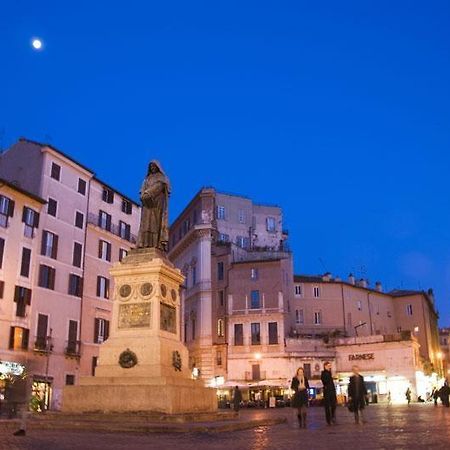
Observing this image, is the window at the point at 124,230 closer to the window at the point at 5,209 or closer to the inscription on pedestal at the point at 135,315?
the window at the point at 5,209

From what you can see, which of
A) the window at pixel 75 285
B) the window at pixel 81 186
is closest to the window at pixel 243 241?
the window at pixel 81 186

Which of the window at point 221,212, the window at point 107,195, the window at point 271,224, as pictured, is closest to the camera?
the window at point 107,195

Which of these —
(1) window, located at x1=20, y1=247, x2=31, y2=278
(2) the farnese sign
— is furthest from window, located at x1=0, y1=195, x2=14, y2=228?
(2) the farnese sign

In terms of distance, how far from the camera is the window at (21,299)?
125 ft

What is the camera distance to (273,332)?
56.8 metres

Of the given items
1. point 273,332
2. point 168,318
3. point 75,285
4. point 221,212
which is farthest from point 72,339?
point 168,318

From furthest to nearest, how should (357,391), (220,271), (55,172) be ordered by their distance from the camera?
(220,271), (55,172), (357,391)

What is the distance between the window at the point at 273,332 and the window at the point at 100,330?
1721 cm

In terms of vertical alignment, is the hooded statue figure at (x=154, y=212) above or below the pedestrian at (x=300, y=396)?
above

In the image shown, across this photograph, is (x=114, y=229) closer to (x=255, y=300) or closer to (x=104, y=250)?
(x=104, y=250)

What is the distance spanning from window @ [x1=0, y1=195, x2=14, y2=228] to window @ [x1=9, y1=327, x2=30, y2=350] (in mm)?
6720

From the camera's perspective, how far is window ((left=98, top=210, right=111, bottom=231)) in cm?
4822

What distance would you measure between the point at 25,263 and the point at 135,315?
26655 millimetres

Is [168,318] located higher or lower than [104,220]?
lower
